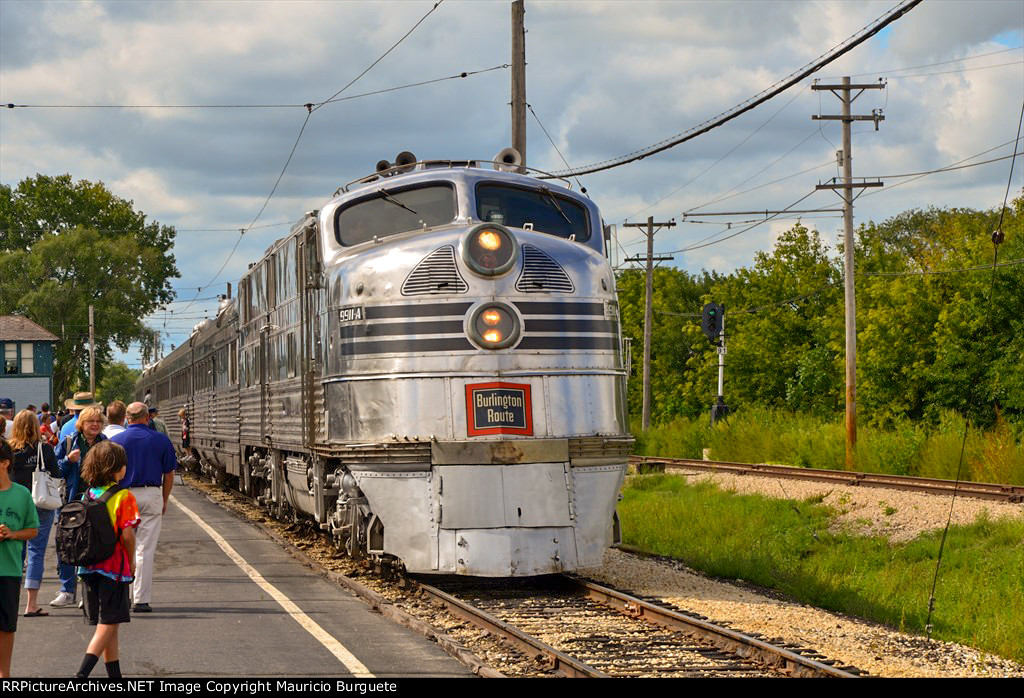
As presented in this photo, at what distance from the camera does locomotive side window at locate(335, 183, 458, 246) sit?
12.5 meters

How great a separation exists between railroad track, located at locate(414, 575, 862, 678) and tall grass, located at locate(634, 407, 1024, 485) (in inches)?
528

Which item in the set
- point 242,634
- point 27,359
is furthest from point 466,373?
point 27,359

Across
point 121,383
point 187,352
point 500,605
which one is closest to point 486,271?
point 500,605

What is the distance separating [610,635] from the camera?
9.77 metres

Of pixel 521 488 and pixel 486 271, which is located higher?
pixel 486 271

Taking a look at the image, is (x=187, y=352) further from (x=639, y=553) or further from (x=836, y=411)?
(x=836, y=411)

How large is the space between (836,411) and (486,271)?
A: 37.9 meters

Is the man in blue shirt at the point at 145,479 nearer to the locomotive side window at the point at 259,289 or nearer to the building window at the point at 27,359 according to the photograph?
the locomotive side window at the point at 259,289

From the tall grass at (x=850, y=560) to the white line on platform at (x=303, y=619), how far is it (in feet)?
17.2

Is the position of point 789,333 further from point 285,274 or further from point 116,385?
point 116,385

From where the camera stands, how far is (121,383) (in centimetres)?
11500

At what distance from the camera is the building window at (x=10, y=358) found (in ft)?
238

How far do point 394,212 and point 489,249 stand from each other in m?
1.41

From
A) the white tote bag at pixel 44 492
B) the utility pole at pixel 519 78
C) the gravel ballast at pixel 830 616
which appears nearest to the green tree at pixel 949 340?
the gravel ballast at pixel 830 616
